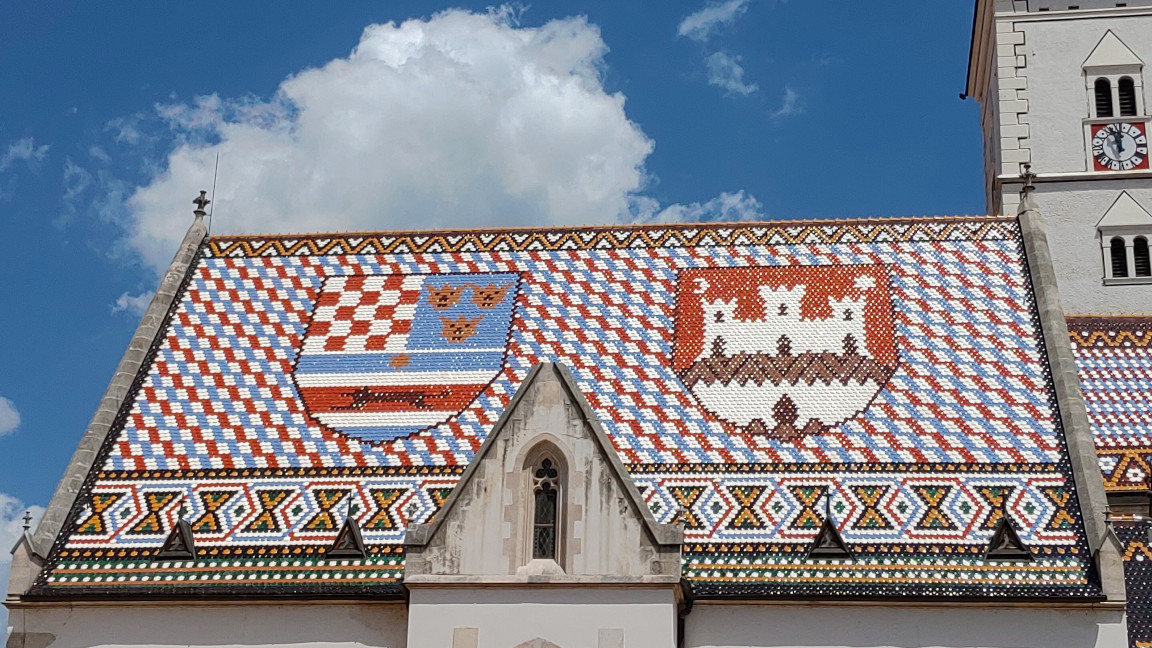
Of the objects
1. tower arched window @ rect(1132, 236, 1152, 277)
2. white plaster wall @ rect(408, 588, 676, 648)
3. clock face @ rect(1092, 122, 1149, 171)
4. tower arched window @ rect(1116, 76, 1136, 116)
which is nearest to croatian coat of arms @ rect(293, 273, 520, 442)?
white plaster wall @ rect(408, 588, 676, 648)

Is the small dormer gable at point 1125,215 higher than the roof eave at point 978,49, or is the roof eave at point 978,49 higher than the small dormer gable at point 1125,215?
the roof eave at point 978,49

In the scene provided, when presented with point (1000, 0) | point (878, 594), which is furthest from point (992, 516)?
point (1000, 0)

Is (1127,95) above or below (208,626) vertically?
above

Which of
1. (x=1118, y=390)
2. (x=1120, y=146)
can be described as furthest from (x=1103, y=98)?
(x=1118, y=390)

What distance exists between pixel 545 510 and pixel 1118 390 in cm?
1020

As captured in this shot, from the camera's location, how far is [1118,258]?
30250mm

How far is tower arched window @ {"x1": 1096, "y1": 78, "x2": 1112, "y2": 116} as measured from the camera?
103 ft

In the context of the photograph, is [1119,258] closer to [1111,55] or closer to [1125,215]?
[1125,215]

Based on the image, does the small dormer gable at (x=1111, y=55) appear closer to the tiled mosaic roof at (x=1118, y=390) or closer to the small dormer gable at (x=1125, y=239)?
the small dormer gable at (x=1125, y=239)

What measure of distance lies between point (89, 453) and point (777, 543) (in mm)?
9329

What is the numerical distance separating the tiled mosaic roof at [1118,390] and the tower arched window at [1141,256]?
400cm

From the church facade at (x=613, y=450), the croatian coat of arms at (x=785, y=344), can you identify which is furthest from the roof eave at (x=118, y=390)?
the croatian coat of arms at (x=785, y=344)

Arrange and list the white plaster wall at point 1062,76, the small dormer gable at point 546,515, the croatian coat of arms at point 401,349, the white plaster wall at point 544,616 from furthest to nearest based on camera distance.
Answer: the white plaster wall at point 1062,76
the croatian coat of arms at point 401,349
the small dormer gable at point 546,515
the white plaster wall at point 544,616

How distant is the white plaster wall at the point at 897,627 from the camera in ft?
62.6
